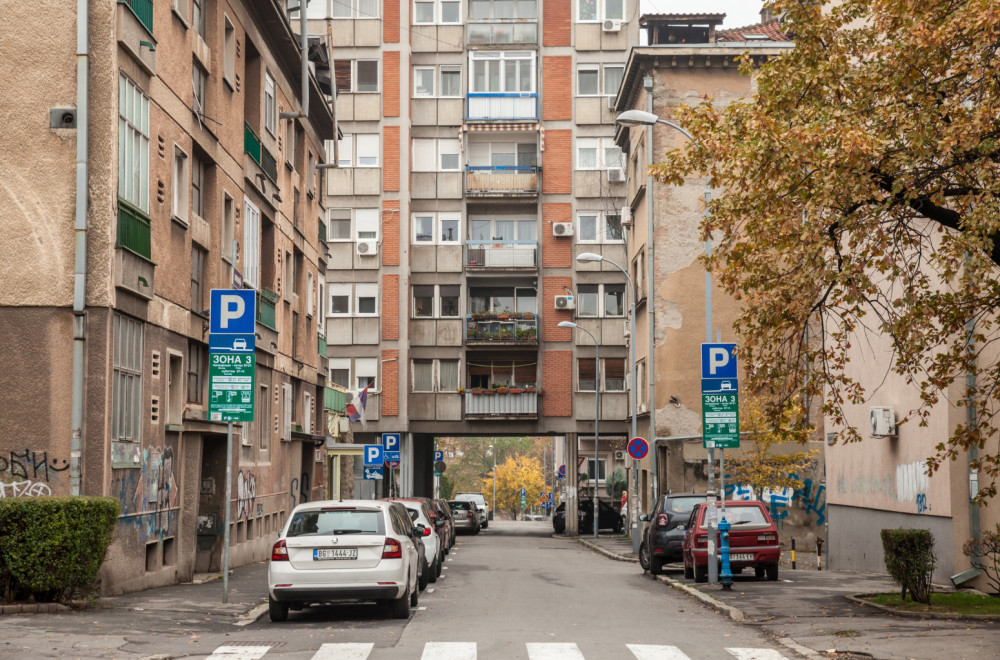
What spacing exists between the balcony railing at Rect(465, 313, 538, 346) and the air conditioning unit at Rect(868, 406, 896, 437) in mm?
30135

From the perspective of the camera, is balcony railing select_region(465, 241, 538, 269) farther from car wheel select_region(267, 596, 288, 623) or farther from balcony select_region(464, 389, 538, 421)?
car wheel select_region(267, 596, 288, 623)

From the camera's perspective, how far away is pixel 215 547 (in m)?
23.2

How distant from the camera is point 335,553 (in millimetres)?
15039

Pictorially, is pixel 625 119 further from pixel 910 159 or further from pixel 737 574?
pixel 737 574

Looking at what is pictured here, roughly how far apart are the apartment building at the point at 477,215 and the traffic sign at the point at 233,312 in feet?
115

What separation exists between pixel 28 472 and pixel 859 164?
11.1m

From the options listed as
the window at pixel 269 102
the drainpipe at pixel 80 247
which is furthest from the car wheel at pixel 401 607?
the window at pixel 269 102

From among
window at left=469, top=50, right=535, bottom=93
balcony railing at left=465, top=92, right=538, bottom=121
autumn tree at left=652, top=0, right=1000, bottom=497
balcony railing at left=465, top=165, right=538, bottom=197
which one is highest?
window at left=469, top=50, right=535, bottom=93

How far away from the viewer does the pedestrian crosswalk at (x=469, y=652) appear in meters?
11.7

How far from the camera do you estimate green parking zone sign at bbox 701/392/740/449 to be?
20641 mm

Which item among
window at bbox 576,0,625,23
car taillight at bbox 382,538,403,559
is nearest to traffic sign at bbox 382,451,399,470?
car taillight at bbox 382,538,403,559

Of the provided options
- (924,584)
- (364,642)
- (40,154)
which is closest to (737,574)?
(924,584)

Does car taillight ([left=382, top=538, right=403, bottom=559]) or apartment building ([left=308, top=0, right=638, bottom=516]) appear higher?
apartment building ([left=308, top=0, right=638, bottom=516])

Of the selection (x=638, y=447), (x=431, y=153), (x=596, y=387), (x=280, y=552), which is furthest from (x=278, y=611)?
(x=431, y=153)
